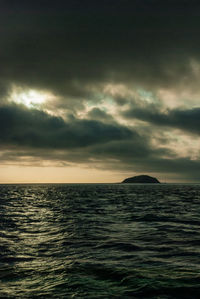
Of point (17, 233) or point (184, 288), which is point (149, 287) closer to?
point (184, 288)

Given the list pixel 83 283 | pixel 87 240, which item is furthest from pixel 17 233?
pixel 83 283

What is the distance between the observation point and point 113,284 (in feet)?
23.9

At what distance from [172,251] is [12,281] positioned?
6.90m

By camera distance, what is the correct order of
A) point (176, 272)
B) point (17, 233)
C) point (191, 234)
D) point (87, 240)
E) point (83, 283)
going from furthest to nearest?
1. point (17, 233)
2. point (191, 234)
3. point (87, 240)
4. point (176, 272)
5. point (83, 283)

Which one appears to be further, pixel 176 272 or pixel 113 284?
pixel 176 272

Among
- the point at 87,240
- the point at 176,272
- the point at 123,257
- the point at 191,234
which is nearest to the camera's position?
the point at 176,272

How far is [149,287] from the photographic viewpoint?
6.99 meters

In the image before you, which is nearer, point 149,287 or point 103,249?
point 149,287

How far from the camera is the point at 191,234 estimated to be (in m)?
14.7

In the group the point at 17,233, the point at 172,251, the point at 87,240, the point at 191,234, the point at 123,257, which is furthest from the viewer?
the point at 17,233

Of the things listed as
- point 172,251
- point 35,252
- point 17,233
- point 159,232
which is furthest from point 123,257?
point 17,233

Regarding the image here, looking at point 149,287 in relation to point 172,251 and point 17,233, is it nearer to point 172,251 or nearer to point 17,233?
point 172,251

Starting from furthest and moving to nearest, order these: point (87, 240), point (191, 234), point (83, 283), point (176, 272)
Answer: point (191, 234)
point (87, 240)
point (176, 272)
point (83, 283)

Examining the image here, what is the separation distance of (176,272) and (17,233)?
1103 centimetres
